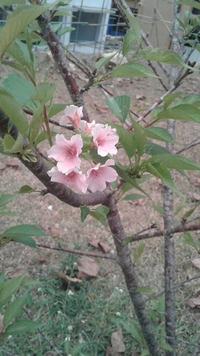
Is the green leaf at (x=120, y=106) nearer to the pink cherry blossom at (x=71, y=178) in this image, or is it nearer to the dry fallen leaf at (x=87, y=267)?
the pink cherry blossom at (x=71, y=178)

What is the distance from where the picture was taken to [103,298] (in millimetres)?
1565

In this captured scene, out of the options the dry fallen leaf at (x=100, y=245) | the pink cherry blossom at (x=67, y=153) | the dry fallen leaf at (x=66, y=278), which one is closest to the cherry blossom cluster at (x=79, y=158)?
the pink cherry blossom at (x=67, y=153)

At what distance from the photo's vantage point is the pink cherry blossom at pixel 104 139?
519 mm

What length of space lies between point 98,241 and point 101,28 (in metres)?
2.84

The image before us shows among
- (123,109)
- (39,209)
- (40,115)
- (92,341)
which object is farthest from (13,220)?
(40,115)

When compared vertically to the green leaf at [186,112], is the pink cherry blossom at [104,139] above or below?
below

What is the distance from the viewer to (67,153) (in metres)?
0.51

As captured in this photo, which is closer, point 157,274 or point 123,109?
point 123,109

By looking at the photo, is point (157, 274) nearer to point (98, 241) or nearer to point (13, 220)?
point (98, 241)

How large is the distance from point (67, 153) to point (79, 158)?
0.05 ft

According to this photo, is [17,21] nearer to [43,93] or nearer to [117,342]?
[43,93]

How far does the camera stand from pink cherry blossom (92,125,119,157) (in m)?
0.52

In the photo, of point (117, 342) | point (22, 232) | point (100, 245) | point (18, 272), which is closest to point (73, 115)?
point (22, 232)

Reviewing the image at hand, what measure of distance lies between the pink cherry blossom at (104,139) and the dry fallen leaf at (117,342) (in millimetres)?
994
